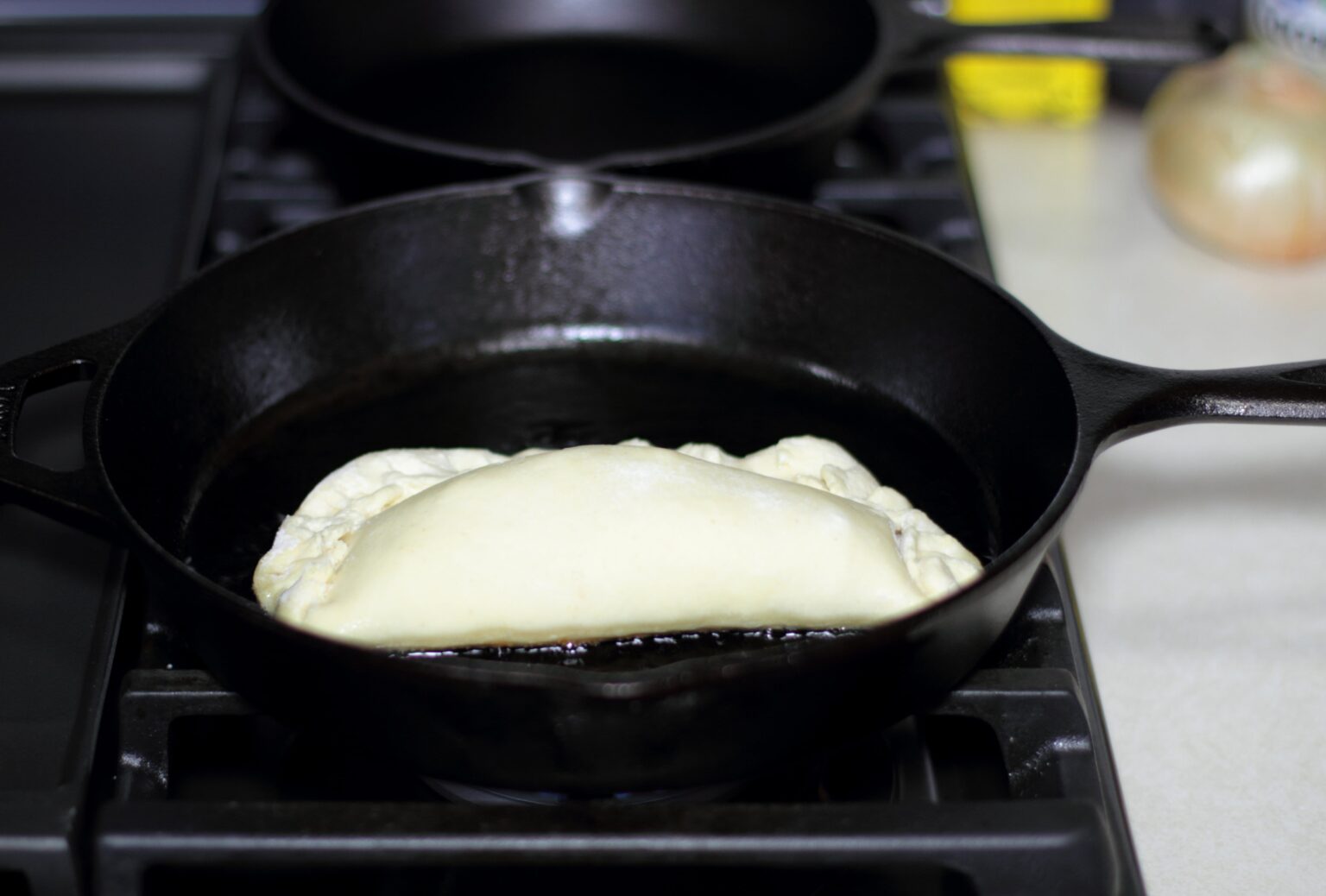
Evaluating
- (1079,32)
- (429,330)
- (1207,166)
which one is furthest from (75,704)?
(1207,166)

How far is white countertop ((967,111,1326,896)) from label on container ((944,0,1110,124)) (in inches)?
1.1

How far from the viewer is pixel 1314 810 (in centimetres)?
85

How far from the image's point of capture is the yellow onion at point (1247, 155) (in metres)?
1.30

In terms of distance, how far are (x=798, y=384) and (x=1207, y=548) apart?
1.11 feet

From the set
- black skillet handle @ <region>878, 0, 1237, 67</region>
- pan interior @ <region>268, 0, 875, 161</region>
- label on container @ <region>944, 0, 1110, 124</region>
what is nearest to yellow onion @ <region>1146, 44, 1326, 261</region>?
black skillet handle @ <region>878, 0, 1237, 67</region>

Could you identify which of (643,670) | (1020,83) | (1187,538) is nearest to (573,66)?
(1020,83)

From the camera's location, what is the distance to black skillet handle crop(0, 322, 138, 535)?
0.73m

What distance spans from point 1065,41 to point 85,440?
0.92 metres

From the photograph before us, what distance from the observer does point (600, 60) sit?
151cm

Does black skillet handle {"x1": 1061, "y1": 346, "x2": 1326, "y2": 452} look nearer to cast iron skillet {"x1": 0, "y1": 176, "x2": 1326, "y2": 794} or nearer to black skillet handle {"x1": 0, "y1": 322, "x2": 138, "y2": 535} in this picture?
cast iron skillet {"x1": 0, "y1": 176, "x2": 1326, "y2": 794}

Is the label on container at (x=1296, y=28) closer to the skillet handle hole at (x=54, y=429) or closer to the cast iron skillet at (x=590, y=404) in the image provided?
the cast iron skillet at (x=590, y=404)

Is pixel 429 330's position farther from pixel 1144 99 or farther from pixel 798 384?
pixel 1144 99

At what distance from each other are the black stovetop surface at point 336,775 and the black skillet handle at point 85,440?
0.10 m

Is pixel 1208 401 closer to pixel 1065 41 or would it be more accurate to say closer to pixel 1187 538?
pixel 1187 538
